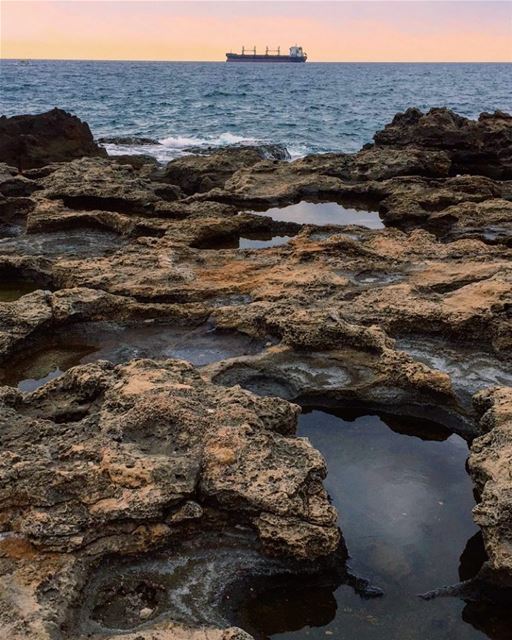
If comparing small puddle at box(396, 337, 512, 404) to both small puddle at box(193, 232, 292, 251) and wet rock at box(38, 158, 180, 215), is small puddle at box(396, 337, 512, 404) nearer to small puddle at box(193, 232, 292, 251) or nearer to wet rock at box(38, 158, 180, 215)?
small puddle at box(193, 232, 292, 251)

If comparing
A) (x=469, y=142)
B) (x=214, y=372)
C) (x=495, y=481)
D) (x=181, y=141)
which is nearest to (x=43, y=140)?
(x=181, y=141)

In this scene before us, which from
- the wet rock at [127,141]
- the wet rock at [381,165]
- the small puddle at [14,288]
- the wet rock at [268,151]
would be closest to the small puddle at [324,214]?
the wet rock at [381,165]

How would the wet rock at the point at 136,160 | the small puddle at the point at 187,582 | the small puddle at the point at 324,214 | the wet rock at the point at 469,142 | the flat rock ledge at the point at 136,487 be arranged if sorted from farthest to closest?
the wet rock at the point at 136,160, the wet rock at the point at 469,142, the small puddle at the point at 324,214, the flat rock ledge at the point at 136,487, the small puddle at the point at 187,582

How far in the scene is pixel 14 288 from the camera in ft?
31.6

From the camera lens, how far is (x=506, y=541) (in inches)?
160

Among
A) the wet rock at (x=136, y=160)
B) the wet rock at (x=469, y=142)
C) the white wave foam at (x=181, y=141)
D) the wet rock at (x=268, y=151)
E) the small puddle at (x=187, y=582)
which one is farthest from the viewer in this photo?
the white wave foam at (x=181, y=141)

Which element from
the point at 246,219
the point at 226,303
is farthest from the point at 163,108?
the point at 226,303

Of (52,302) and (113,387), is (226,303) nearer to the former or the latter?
(52,302)

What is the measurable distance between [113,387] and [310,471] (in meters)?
1.75

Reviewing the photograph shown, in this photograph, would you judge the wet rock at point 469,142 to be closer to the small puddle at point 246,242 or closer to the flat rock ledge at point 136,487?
the small puddle at point 246,242

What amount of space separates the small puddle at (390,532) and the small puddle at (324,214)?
797 centimetres

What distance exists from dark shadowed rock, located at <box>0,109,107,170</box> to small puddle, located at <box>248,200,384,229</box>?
366 inches

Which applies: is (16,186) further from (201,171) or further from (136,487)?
(136,487)

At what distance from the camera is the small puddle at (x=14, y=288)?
937 centimetres
